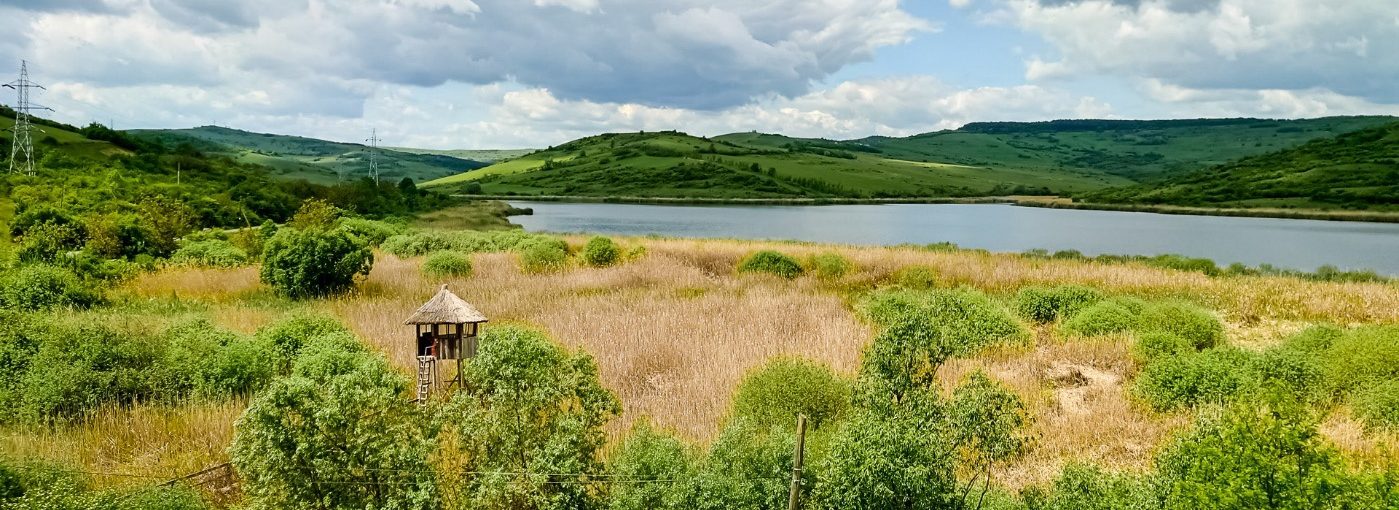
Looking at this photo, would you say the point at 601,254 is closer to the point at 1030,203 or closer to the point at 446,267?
the point at 446,267

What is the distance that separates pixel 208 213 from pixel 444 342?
40.7 m

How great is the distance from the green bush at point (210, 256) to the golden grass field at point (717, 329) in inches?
79.8

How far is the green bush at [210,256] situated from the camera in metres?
24.4

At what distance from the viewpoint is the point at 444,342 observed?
7.76 m

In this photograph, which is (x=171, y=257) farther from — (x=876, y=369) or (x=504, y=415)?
(x=876, y=369)

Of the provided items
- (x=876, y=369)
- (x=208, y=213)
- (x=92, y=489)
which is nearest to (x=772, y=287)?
(x=876, y=369)

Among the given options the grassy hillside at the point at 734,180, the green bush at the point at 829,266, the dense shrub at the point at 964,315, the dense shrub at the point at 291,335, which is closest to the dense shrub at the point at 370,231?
the green bush at the point at 829,266

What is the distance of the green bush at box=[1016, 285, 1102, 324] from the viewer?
16438mm

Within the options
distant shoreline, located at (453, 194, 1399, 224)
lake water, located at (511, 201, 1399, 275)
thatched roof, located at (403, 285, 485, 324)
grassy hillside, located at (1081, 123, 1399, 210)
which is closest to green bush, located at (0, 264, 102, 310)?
thatched roof, located at (403, 285, 485, 324)

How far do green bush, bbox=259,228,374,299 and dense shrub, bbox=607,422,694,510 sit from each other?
1569 centimetres

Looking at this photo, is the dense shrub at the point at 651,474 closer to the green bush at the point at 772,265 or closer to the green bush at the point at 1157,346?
the green bush at the point at 1157,346

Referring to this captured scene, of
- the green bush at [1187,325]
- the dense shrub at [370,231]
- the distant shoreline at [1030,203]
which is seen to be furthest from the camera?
the distant shoreline at [1030,203]

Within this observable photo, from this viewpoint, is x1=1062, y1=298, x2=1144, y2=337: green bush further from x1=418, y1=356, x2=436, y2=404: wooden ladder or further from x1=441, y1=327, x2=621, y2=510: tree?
x1=418, y1=356, x2=436, y2=404: wooden ladder

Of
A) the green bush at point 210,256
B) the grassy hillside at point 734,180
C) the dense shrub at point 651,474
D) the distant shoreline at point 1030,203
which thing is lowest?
the green bush at point 210,256
